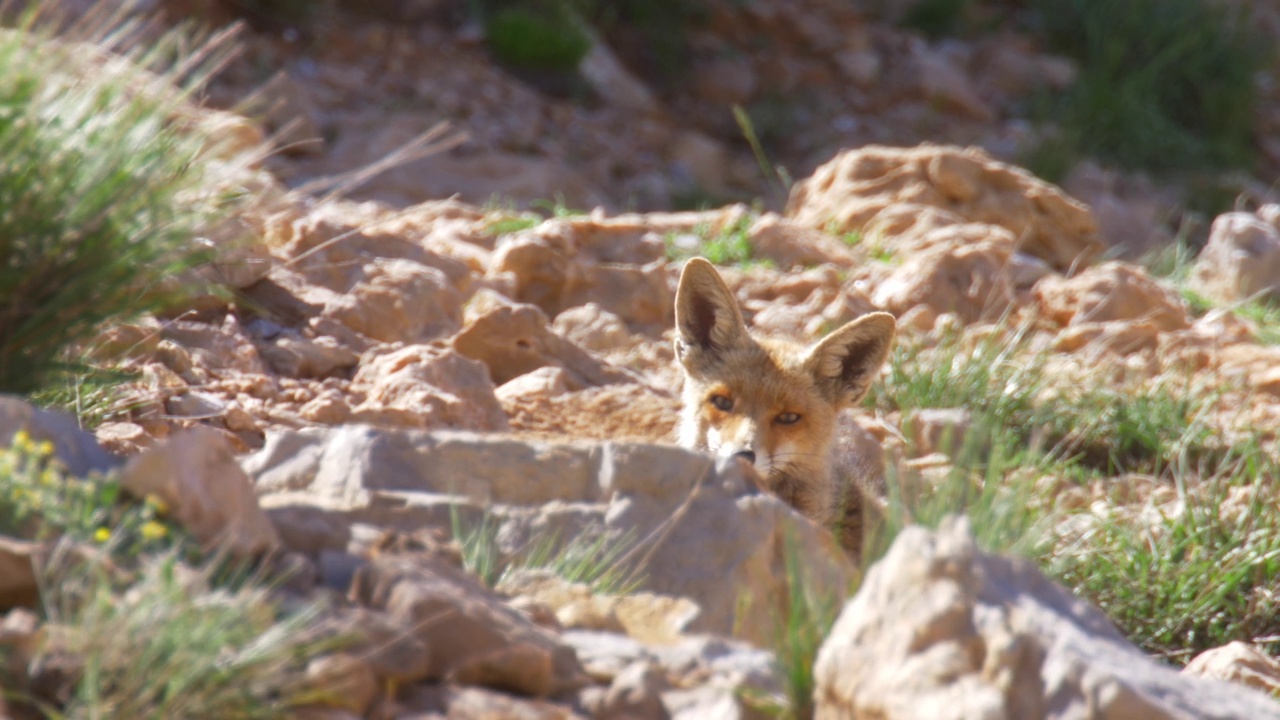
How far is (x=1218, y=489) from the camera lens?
6.00 metres

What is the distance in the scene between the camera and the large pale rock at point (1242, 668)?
4216 mm

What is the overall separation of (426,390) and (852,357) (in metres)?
1.92

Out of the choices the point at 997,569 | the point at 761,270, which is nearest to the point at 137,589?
the point at 997,569

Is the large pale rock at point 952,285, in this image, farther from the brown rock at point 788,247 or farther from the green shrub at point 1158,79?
the green shrub at point 1158,79

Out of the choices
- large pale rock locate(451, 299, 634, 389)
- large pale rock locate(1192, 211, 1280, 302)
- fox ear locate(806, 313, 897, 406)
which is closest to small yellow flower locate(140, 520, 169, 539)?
fox ear locate(806, 313, 897, 406)

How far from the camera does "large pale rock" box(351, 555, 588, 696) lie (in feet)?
8.98

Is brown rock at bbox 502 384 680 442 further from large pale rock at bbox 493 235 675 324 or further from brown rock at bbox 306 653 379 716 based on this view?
brown rock at bbox 306 653 379 716

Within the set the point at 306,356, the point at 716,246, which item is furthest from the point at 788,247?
the point at 306,356

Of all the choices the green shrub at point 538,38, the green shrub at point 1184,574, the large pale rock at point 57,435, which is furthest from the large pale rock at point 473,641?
the green shrub at point 538,38

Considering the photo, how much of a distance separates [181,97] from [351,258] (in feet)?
10.9

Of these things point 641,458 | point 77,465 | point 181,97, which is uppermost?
point 181,97

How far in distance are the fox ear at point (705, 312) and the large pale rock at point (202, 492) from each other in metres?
3.12

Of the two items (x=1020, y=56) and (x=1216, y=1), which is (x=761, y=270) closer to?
(x=1020, y=56)

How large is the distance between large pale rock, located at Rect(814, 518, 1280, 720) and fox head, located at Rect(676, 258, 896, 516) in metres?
2.62
